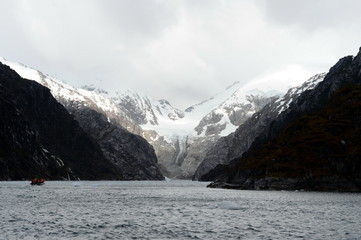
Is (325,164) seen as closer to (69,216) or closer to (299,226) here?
(299,226)

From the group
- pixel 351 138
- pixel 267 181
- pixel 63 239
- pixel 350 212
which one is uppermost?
pixel 351 138

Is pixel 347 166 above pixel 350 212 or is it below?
above

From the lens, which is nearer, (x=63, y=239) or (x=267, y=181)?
(x=63, y=239)

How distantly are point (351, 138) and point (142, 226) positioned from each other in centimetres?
13978

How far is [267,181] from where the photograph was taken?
19075cm

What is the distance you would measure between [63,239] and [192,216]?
34077 mm

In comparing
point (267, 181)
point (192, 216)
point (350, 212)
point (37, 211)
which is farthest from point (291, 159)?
point (37, 211)

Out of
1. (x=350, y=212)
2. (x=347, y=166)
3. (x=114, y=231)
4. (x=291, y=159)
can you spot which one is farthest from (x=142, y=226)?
(x=291, y=159)

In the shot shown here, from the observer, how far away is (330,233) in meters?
63.4

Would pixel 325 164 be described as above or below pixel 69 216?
above

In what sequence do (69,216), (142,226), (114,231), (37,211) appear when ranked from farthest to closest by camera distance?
(37,211) → (69,216) → (142,226) → (114,231)

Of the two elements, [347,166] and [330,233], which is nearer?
[330,233]

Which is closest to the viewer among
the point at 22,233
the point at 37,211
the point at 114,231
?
the point at 22,233

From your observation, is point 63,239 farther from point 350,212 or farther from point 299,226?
point 350,212
